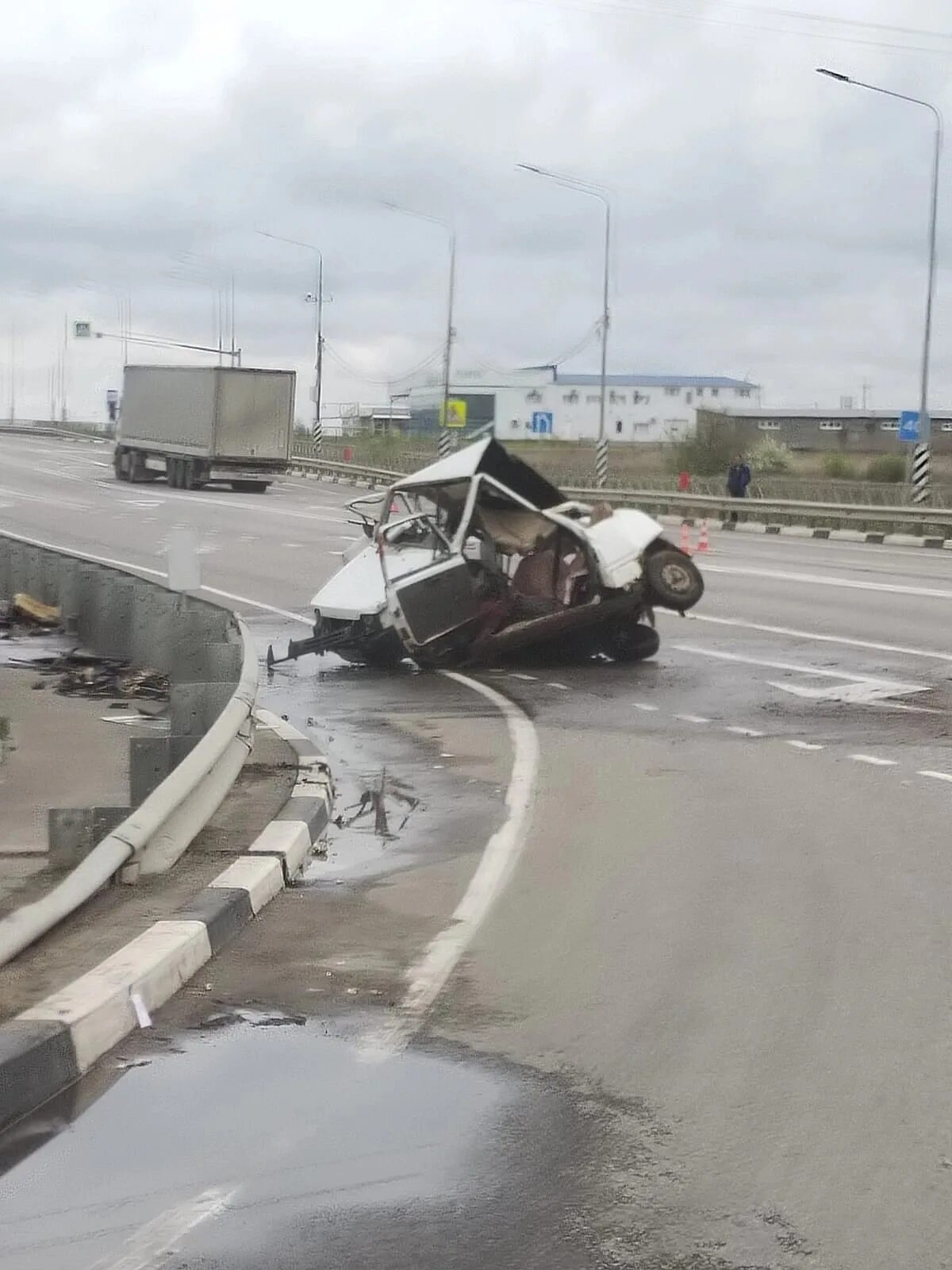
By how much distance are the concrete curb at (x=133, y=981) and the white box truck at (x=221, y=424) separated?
47441mm

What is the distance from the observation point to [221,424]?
2191 inches

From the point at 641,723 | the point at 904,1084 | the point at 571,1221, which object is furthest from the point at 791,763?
the point at 571,1221

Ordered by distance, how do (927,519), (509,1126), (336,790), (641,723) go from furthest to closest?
(927,519), (641,723), (336,790), (509,1126)

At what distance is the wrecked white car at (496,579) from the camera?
16797mm

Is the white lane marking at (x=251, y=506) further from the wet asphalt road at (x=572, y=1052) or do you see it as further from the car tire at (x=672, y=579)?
the wet asphalt road at (x=572, y=1052)

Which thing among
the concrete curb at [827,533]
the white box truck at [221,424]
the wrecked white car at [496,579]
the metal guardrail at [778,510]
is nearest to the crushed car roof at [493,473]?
the wrecked white car at [496,579]

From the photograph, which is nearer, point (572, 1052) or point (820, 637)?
point (572, 1052)

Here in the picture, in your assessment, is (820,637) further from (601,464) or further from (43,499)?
(43,499)

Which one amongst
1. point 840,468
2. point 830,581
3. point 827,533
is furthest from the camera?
point 840,468

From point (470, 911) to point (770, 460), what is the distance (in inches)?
2921

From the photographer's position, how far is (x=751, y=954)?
6.85m

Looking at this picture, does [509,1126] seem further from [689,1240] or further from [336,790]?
[336,790]

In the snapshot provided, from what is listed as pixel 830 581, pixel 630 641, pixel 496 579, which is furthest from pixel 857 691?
pixel 830 581

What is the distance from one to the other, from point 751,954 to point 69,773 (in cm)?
596
